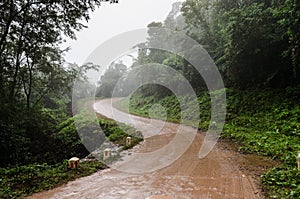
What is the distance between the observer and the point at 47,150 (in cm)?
1325

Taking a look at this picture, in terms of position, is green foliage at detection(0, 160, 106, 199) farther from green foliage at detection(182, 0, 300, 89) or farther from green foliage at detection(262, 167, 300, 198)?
green foliage at detection(182, 0, 300, 89)

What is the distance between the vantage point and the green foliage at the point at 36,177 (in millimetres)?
5715

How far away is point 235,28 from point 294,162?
9.54 metres

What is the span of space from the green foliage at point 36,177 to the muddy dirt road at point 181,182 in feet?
1.25

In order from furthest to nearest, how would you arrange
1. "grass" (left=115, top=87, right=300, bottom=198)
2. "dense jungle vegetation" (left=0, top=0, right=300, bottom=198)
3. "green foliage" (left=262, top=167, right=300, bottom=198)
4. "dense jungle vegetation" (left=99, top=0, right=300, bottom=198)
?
"dense jungle vegetation" (left=99, top=0, right=300, bottom=198), "dense jungle vegetation" (left=0, top=0, right=300, bottom=198), "grass" (left=115, top=87, right=300, bottom=198), "green foliage" (left=262, top=167, right=300, bottom=198)

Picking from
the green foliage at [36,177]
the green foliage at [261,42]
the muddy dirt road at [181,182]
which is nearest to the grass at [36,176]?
the green foliage at [36,177]

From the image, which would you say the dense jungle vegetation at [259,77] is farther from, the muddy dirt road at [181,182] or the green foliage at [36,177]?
the green foliage at [36,177]

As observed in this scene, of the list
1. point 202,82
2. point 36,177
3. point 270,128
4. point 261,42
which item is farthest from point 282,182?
point 202,82

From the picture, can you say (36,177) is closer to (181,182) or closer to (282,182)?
(181,182)

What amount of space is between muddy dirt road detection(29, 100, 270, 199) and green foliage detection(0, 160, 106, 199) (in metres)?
0.38

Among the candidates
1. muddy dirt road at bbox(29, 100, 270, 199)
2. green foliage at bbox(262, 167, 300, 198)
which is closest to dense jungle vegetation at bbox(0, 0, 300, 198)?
green foliage at bbox(262, 167, 300, 198)

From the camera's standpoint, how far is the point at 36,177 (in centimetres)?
663

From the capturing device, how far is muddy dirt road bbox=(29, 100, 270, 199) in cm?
508

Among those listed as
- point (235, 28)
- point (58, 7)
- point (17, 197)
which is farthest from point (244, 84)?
point (17, 197)
